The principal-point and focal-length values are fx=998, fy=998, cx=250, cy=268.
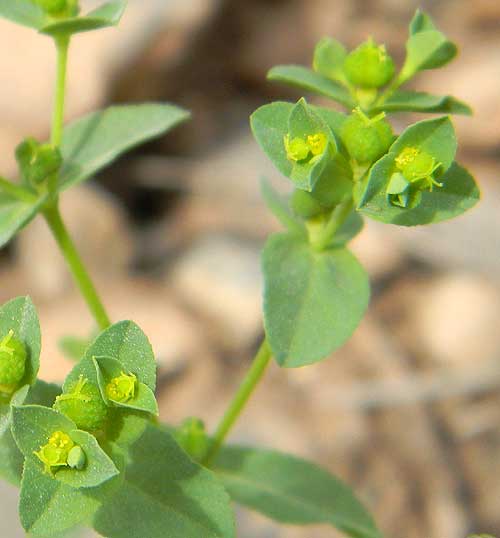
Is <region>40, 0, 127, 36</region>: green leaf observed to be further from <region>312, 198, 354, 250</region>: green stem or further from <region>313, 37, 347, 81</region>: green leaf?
<region>312, 198, 354, 250</region>: green stem

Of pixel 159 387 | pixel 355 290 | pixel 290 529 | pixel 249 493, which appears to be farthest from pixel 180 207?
pixel 355 290

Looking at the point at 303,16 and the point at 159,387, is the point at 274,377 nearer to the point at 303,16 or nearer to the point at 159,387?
the point at 159,387

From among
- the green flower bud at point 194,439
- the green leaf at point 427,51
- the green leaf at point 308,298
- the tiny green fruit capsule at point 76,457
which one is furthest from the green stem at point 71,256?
the green leaf at point 427,51

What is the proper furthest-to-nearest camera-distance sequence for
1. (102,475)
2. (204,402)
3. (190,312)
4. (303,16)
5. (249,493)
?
(303,16)
(190,312)
(204,402)
(249,493)
(102,475)

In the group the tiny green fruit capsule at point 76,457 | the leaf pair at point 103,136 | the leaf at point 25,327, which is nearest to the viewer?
the tiny green fruit capsule at point 76,457

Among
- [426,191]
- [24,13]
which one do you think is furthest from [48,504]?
[24,13]

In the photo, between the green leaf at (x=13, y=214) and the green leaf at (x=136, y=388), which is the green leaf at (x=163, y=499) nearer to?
the green leaf at (x=136, y=388)
